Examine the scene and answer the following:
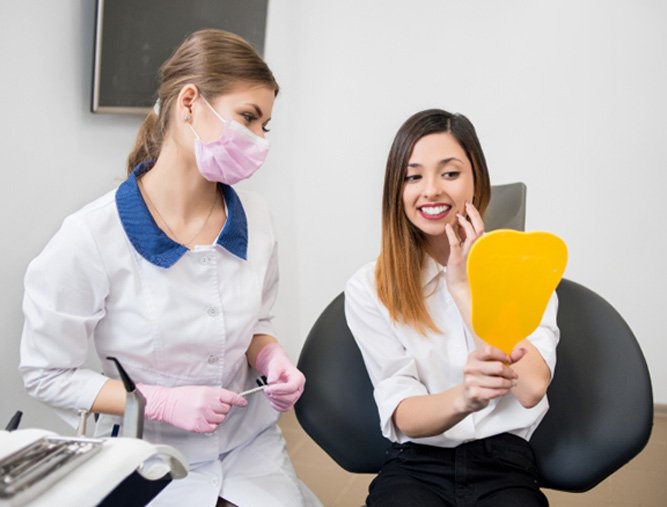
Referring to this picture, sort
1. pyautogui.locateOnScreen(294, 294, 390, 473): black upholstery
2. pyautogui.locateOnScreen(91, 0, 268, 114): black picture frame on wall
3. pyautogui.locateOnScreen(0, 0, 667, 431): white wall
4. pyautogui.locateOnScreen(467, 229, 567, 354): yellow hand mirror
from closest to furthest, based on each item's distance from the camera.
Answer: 1. pyautogui.locateOnScreen(467, 229, 567, 354): yellow hand mirror
2. pyautogui.locateOnScreen(294, 294, 390, 473): black upholstery
3. pyautogui.locateOnScreen(91, 0, 268, 114): black picture frame on wall
4. pyautogui.locateOnScreen(0, 0, 667, 431): white wall

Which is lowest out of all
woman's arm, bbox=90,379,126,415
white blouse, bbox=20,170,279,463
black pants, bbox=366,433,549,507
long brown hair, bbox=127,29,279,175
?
black pants, bbox=366,433,549,507

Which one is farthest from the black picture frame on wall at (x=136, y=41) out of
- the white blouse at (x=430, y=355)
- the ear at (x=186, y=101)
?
the white blouse at (x=430, y=355)

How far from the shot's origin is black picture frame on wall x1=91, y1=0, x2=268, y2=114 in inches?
81.4

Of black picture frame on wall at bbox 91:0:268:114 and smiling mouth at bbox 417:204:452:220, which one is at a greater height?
black picture frame on wall at bbox 91:0:268:114

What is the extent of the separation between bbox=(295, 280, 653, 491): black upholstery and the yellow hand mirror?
1.37ft

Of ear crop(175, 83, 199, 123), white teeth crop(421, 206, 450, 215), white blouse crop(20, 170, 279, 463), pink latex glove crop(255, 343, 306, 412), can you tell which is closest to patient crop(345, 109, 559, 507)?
white teeth crop(421, 206, 450, 215)

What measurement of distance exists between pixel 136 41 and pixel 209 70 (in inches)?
39.7

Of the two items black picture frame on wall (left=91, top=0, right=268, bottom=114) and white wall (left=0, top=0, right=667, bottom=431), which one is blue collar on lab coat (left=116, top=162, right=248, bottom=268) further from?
white wall (left=0, top=0, right=667, bottom=431)

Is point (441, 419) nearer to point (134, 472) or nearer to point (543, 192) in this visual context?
point (134, 472)

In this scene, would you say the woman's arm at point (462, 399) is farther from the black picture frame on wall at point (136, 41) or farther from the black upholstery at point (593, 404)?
the black picture frame on wall at point (136, 41)

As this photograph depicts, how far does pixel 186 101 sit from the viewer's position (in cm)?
133

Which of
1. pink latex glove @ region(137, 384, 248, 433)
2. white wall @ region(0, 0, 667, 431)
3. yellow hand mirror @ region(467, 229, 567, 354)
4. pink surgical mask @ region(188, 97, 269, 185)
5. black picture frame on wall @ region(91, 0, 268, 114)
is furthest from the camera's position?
white wall @ region(0, 0, 667, 431)

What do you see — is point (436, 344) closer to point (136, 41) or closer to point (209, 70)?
point (209, 70)

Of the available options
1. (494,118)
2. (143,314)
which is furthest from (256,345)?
(494,118)
